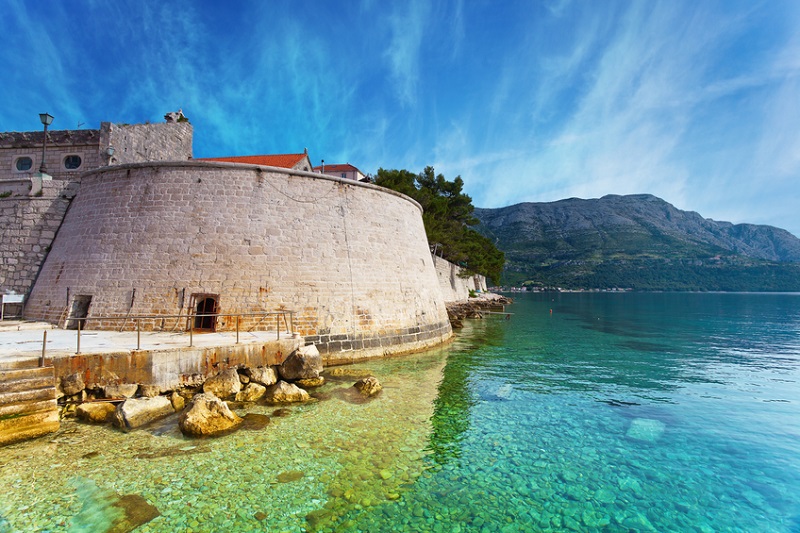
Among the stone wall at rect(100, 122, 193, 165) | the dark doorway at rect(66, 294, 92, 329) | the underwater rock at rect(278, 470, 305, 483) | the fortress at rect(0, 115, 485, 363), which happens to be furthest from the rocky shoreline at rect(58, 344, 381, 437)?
the stone wall at rect(100, 122, 193, 165)

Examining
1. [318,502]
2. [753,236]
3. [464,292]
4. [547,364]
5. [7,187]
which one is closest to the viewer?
[318,502]

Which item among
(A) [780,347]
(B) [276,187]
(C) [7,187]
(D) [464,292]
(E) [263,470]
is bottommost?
(A) [780,347]

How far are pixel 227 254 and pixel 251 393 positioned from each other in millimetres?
5150

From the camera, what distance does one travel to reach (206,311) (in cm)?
1213

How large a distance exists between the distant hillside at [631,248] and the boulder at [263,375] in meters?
129

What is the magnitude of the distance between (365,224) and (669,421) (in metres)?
10.9

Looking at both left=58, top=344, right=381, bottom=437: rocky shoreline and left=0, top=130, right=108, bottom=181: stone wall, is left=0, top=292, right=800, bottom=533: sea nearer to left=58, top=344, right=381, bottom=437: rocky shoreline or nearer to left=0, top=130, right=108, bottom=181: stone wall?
left=58, top=344, right=381, bottom=437: rocky shoreline

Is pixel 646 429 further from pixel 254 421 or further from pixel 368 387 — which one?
pixel 254 421

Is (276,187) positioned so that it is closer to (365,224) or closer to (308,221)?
(308,221)

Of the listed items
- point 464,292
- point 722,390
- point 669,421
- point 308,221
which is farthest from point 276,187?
point 464,292

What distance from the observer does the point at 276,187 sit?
1312 centimetres

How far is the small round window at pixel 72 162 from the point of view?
19641 mm

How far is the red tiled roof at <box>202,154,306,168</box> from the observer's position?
23.3 m

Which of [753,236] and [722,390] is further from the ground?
[753,236]
